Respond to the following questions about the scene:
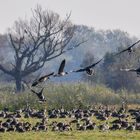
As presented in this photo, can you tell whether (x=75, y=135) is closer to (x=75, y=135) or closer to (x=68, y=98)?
(x=75, y=135)

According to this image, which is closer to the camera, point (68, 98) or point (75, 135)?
point (75, 135)

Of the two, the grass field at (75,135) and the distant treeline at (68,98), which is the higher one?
the distant treeline at (68,98)

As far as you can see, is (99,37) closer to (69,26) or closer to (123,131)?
(69,26)

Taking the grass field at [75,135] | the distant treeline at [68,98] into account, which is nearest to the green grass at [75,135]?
the grass field at [75,135]

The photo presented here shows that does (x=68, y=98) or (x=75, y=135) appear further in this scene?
(x=68, y=98)

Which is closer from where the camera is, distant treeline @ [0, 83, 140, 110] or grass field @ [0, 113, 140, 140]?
grass field @ [0, 113, 140, 140]

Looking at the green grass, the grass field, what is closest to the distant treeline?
the grass field

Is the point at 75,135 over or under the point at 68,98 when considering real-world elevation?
under

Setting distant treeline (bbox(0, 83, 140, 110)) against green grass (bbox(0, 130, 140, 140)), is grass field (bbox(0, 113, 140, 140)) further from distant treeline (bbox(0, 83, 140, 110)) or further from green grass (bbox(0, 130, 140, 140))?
distant treeline (bbox(0, 83, 140, 110))

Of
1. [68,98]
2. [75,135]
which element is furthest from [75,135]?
[68,98]

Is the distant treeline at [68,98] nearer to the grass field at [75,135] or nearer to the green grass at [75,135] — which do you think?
the grass field at [75,135]

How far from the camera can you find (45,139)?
15836 mm

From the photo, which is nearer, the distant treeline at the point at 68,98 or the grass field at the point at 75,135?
the grass field at the point at 75,135

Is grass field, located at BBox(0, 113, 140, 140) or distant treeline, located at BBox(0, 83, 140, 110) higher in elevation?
distant treeline, located at BBox(0, 83, 140, 110)
